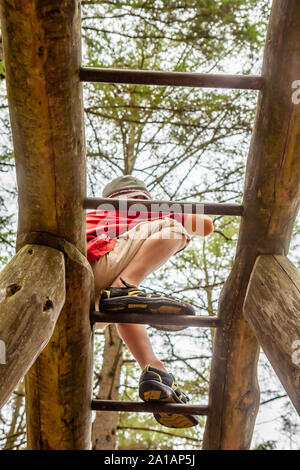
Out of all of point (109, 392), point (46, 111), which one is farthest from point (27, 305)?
point (109, 392)

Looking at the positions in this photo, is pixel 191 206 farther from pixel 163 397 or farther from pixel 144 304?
pixel 163 397

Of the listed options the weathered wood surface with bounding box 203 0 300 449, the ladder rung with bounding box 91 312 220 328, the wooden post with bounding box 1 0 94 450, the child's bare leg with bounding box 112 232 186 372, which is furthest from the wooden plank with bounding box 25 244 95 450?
the weathered wood surface with bounding box 203 0 300 449

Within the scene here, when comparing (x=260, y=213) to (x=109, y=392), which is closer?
(x=260, y=213)

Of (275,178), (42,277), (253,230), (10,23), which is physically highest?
(10,23)

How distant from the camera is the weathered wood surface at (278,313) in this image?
4.83 ft

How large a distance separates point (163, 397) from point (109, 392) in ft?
7.95

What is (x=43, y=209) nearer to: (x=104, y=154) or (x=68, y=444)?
(x=68, y=444)

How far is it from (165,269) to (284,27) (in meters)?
3.99

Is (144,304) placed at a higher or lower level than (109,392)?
higher

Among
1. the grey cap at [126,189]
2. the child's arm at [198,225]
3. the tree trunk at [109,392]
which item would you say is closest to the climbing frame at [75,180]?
the child's arm at [198,225]

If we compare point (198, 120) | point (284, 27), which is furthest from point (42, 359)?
point (198, 120)

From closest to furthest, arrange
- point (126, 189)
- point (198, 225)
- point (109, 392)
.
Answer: point (198, 225)
point (126, 189)
point (109, 392)

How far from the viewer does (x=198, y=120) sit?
463 cm

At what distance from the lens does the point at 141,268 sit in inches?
92.3
